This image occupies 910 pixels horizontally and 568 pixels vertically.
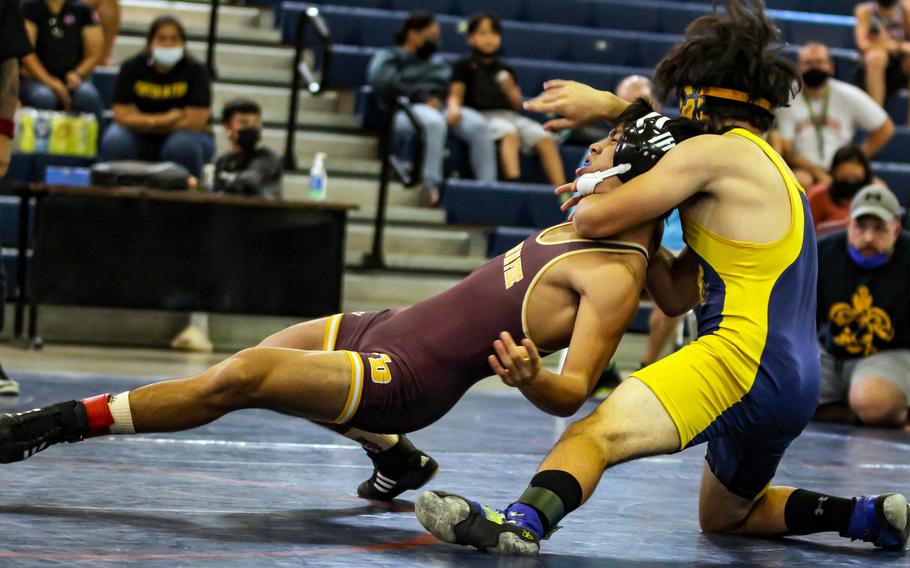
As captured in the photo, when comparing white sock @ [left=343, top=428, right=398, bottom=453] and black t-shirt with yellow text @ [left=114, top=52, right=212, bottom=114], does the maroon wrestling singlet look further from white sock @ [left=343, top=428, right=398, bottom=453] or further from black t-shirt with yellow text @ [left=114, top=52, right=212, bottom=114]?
black t-shirt with yellow text @ [left=114, top=52, right=212, bottom=114]

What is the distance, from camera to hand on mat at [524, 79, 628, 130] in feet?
10.9

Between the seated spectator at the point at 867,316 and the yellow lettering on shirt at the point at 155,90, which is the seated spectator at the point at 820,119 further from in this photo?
the yellow lettering on shirt at the point at 155,90

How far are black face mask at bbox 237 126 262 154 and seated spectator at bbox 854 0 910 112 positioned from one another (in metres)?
4.61

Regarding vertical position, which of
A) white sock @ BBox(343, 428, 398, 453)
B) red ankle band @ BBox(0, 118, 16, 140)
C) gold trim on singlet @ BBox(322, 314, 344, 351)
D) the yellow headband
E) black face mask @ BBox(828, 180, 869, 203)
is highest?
the yellow headband

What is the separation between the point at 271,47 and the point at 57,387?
518 centimetres

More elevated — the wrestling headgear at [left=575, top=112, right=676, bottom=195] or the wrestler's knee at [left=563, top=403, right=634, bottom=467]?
the wrestling headgear at [left=575, top=112, right=676, bottom=195]

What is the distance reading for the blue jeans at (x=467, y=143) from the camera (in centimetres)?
866

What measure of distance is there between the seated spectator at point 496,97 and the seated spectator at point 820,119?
4.66 ft

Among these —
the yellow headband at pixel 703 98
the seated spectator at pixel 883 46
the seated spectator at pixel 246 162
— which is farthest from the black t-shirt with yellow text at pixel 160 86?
the yellow headband at pixel 703 98

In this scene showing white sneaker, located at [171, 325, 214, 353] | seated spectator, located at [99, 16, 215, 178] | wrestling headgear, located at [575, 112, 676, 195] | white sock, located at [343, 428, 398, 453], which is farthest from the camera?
seated spectator, located at [99, 16, 215, 178]

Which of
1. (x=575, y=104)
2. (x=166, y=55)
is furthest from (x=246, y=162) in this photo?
(x=575, y=104)

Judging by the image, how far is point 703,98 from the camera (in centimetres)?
317

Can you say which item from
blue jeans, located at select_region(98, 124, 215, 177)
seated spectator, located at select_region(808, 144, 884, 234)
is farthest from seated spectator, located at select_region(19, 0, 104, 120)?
seated spectator, located at select_region(808, 144, 884, 234)

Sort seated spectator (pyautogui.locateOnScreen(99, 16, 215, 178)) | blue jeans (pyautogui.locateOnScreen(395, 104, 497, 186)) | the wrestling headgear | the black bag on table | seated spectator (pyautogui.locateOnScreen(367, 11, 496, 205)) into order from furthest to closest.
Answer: seated spectator (pyautogui.locateOnScreen(367, 11, 496, 205)) < blue jeans (pyautogui.locateOnScreen(395, 104, 497, 186)) < seated spectator (pyautogui.locateOnScreen(99, 16, 215, 178)) < the black bag on table < the wrestling headgear
